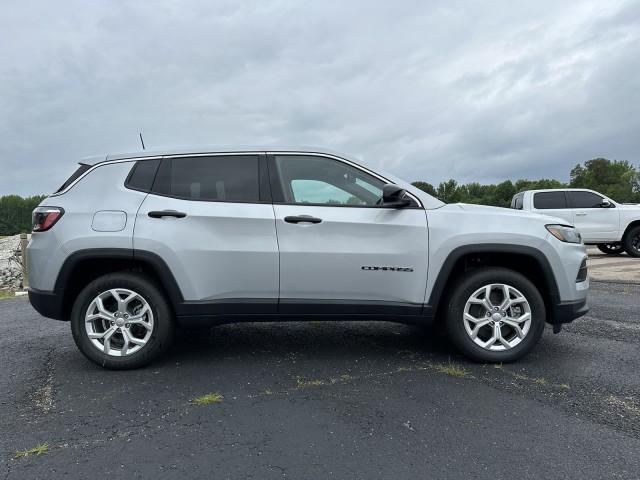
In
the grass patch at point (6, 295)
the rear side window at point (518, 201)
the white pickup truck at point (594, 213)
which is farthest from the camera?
the rear side window at point (518, 201)

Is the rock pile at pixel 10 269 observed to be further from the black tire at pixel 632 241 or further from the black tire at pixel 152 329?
the black tire at pixel 632 241

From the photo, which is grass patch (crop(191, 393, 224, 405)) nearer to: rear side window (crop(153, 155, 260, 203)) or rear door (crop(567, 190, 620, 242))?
rear side window (crop(153, 155, 260, 203))

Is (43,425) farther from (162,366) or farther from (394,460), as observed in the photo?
(394,460)

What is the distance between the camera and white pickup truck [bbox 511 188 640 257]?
13609mm

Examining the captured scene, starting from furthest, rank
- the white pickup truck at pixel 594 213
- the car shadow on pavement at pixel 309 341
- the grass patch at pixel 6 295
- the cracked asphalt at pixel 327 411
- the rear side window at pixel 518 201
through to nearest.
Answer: the rear side window at pixel 518 201
the white pickup truck at pixel 594 213
the grass patch at pixel 6 295
the car shadow on pavement at pixel 309 341
the cracked asphalt at pixel 327 411

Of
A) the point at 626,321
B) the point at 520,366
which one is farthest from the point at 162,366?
the point at 626,321

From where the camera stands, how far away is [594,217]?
13750 mm

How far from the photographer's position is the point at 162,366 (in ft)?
13.1

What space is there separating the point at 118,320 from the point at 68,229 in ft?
2.68

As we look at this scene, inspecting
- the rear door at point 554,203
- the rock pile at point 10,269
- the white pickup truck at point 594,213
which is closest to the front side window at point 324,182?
the white pickup truck at point 594,213

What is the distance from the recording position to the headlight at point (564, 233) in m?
3.96

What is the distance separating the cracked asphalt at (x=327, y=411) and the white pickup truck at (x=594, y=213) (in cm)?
988

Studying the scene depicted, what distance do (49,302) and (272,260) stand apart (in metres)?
1.81

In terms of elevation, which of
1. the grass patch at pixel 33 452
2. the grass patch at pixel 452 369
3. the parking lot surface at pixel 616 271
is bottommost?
the parking lot surface at pixel 616 271
